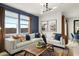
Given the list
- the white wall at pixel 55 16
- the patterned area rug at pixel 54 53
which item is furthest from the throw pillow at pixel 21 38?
the white wall at pixel 55 16

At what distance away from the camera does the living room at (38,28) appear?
5.83ft

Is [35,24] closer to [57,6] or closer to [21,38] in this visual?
[21,38]

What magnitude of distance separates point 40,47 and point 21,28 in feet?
1.98

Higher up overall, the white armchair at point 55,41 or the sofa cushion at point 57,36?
the sofa cushion at point 57,36

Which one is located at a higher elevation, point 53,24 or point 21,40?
point 53,24

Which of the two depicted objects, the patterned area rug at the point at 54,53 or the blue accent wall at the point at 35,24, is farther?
the blue accent wall at the point at 35,24

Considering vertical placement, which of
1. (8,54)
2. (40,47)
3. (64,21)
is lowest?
(8,54)

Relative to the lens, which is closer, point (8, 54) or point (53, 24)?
point (8, 54)

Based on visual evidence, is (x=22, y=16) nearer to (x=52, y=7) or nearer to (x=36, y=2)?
(x=36, y=2)

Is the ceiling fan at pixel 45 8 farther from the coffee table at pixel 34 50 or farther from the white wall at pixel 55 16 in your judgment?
the coffee table at pixel 34 50

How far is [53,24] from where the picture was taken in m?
1.95

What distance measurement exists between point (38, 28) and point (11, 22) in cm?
62

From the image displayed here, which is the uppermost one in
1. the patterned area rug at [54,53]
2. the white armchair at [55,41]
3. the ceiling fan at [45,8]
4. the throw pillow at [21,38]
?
the ceiling fan at [45,8]

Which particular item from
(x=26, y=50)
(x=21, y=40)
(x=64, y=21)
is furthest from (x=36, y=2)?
(x=26, y=50)
